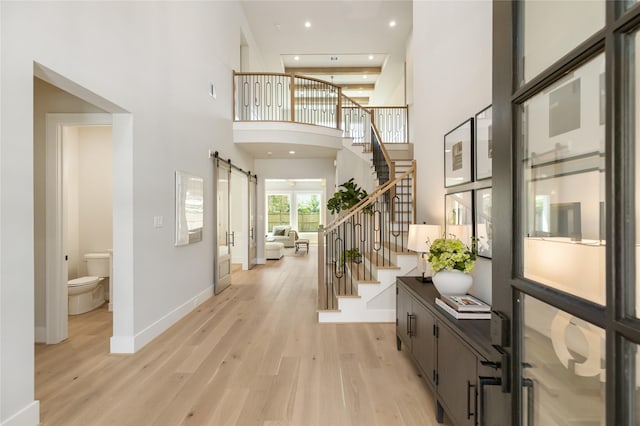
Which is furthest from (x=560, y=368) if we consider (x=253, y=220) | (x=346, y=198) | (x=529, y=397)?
(x=253, y=220)

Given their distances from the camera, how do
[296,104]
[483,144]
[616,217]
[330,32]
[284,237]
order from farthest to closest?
1. [284,237]
2. [330,32]
3. [296,104]
4. [483,144]
5. [616,217]

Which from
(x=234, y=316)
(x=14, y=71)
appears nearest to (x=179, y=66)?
(x=14, y=71)

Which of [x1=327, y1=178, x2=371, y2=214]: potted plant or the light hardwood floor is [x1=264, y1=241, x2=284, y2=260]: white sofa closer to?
[x1=327, y1=178, x2=371, y2=214]: potted plant

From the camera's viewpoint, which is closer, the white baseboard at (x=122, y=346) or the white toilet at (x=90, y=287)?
the white baseboard at (x=122, y=346)

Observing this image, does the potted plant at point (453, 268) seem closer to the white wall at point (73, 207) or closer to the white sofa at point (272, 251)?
the white wall at point (73, 207)

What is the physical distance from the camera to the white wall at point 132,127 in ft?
6.01

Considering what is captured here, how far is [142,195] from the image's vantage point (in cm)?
318

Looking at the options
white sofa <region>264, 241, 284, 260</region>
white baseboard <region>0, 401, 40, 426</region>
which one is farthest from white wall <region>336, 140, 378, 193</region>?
white baseboard <region>0, 401, 40, 426</region>

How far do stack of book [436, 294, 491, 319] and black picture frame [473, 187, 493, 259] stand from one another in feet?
1.64

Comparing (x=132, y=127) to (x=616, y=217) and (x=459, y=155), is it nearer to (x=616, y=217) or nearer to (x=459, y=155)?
(x=459, y=155)

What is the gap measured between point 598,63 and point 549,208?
0.34 m

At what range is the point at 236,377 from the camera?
2553 millimetres

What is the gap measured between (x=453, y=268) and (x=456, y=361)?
2.30 feet

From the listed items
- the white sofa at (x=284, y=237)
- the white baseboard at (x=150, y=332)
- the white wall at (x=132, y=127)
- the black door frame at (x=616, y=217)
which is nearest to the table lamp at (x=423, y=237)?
the black door frame at (x=616, y=217)
